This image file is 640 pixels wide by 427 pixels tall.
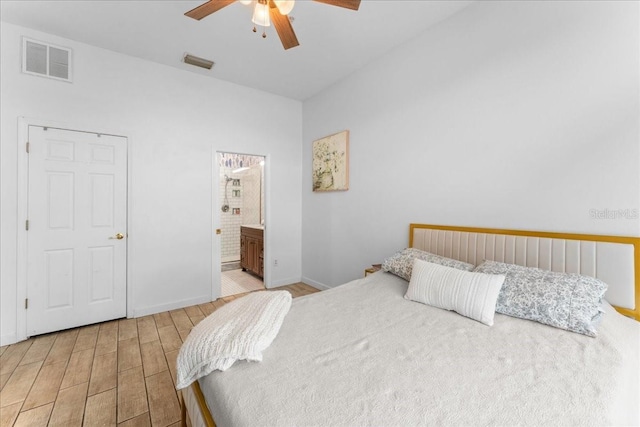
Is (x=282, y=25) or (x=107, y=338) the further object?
(x=107, y=338)

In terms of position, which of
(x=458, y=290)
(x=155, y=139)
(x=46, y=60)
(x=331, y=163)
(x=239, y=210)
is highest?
(x=46, y=60)

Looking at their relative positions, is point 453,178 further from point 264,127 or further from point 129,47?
point 129,47

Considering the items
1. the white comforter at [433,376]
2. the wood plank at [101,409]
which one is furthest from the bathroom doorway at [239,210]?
the white comforter at [433,376]

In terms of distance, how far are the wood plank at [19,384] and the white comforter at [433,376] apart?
5.72ft

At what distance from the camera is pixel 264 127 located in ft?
13.2

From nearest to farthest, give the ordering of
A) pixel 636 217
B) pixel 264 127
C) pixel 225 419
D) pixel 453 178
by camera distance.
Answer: pixel 225 419 < pixel 636 217 < pixel 453 178 < pixel 264 127

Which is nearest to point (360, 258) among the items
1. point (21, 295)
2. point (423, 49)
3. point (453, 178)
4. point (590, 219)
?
point (453, 178)

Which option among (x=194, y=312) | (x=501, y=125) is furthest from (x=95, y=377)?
(x=501, y=125)

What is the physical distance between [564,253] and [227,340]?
2.18 m

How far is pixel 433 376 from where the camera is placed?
107cm

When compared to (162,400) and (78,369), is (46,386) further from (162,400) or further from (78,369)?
(162,400)

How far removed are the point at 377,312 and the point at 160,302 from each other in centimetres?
280

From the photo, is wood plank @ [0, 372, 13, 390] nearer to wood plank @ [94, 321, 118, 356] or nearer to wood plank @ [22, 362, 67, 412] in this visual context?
wood plank @ [22, 362, 67, 412]

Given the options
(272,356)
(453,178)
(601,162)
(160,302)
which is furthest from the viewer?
(160,302)
